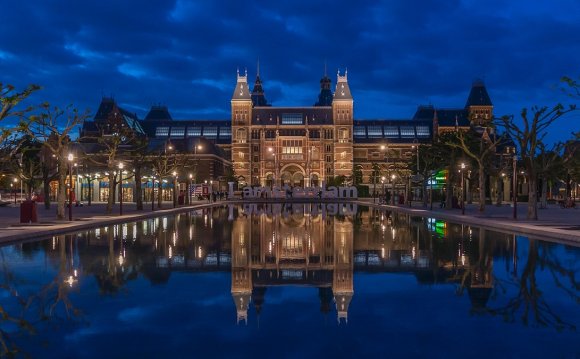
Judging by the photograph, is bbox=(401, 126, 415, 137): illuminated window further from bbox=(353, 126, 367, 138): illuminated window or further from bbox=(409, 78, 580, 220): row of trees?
bbox=(409, 78, 580, 220): row of trees

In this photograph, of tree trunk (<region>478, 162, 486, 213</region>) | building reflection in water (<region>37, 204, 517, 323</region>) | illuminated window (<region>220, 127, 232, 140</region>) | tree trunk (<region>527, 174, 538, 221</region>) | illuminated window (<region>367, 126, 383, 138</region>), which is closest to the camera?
building reflection in water (<region>37, 204, 517, 323</region>)

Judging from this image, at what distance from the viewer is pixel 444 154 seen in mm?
54469

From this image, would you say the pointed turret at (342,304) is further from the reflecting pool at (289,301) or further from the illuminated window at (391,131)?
the illuminated window at (391,131)

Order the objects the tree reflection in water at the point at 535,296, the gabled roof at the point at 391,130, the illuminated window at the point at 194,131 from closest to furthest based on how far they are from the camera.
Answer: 1. the tree reflection in water at the point at 535,296
2. the gabled roof at the point at 391,130
3. the illuminated window at the point at 194,131

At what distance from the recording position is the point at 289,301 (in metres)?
9.79

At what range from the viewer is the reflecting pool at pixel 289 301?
712 centimetres

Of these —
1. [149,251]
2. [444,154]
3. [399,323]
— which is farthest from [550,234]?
[444,154]

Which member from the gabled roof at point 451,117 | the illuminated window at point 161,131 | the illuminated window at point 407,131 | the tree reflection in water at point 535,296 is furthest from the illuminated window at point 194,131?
the tree reflection in water at point 535,296

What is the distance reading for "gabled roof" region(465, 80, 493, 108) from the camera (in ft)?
470

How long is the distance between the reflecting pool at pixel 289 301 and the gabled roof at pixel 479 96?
13249cm

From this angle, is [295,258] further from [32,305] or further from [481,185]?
[481,185]

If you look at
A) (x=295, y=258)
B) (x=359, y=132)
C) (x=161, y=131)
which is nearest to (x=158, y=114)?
(x=161, y=131)

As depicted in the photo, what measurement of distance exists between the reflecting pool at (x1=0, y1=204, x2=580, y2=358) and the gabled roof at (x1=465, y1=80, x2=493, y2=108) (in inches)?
5216

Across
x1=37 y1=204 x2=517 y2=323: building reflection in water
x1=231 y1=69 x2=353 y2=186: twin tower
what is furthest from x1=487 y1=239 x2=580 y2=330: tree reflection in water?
x1=231 y1=69 x2=353 y2=186: twin tower
